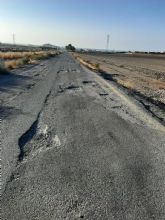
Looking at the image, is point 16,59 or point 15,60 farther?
point 16,59

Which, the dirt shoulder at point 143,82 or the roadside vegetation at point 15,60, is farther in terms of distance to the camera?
the roadside vegetation at point 15,60

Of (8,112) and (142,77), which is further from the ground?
(8,112)

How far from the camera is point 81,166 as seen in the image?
5719 mm

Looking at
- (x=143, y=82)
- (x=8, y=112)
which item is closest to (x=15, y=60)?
(x=143, y=82)

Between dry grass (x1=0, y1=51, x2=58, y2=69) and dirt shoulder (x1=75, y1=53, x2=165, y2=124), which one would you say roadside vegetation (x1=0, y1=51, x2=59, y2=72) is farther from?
dirt shoulder (x1=75, y1=53, x2=165, y2=124)

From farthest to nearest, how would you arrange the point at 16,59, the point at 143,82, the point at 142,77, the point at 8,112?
the point at 16,59
the point at 142,77
the point at 143,82
the point at 8,112

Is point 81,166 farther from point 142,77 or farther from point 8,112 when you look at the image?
point 142,77

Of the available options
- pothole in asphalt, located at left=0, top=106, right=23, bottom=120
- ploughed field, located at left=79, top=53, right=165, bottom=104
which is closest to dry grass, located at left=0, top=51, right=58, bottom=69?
ploughed field, located at left=79, top=53, right=165, bottom=104

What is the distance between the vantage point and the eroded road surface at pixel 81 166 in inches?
167

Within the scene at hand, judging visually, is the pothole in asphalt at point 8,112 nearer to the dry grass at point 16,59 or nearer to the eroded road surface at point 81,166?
the eroded road surface at point 81,166

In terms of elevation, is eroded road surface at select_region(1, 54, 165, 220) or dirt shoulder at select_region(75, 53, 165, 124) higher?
eroded road surface at select_region(1, 54, 165, 220)

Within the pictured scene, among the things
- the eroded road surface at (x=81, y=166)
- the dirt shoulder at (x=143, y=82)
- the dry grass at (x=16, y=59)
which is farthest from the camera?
the dry grass at (x=16, y=59)

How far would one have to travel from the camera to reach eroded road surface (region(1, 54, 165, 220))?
13.9 feet

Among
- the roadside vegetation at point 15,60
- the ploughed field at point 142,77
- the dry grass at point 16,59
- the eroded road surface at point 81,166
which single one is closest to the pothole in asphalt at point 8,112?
the eroded road surface at point 81,166
